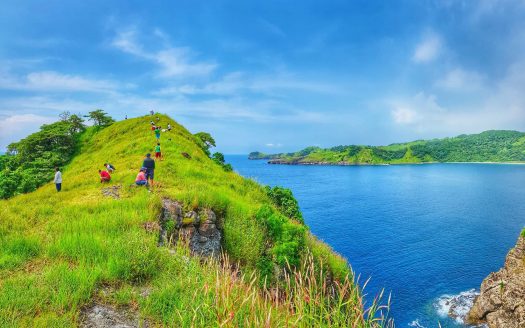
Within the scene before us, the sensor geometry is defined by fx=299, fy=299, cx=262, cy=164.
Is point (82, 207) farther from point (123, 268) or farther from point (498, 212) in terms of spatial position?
point (498, 212)

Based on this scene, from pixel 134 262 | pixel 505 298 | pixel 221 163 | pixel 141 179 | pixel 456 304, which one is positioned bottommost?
pixel 456 304

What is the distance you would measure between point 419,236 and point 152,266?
66.8 m

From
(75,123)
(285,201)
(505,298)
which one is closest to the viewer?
(505,298)

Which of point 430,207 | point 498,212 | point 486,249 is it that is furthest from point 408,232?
point 498,212

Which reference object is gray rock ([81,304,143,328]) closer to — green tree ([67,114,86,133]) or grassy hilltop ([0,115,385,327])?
grassy hilltop ([0,115,385,327])

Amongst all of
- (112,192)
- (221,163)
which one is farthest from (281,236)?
(221,163)

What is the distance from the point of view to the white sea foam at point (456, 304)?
3616 cm

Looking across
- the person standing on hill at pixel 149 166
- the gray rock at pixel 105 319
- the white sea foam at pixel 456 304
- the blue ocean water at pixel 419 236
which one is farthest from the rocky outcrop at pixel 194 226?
the white sea foam at pixel 456 304

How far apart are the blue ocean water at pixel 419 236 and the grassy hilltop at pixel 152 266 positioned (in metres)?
9.99

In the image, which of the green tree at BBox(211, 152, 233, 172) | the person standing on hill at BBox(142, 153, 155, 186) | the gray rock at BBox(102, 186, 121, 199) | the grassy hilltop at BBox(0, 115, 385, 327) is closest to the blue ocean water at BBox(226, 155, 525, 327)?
the green tree at BBox(211, 152, 233, 172)

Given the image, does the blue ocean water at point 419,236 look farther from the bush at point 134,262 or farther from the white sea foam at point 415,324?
the bush at point 134,262

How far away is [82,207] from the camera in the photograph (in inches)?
579

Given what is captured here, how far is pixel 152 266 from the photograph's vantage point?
8336 millimetres

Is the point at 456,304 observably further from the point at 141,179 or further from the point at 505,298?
Answer: the point at 141,179
